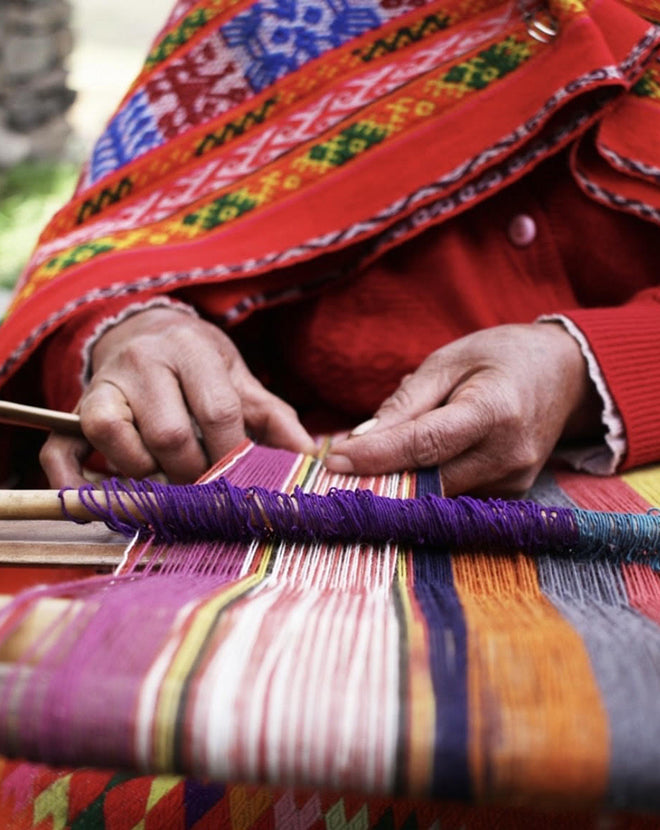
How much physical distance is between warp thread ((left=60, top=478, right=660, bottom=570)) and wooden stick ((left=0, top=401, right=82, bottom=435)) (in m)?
0.19

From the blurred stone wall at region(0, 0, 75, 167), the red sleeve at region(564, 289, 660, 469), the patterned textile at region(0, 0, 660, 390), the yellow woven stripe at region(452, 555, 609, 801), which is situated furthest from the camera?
the blurred stone wall at region(0, 0, 75, 167)

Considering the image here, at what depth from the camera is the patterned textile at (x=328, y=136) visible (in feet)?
3.05

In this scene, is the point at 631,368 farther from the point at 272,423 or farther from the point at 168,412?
the point at 168,412

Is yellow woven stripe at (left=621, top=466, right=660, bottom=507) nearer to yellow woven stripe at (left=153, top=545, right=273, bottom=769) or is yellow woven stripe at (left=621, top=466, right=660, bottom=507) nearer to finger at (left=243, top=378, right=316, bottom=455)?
finger at (left=243, top=378, right=316, bottom=455)

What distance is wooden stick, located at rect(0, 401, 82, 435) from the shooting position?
710 mm

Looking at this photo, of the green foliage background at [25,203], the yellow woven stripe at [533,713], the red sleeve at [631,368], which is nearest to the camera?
the yellow woven stripe at [533,713]

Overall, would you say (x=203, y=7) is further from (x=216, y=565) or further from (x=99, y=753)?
(x=99, y=753)

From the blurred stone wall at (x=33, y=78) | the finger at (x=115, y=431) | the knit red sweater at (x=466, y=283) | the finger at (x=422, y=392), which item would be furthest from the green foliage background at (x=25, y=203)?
the finger at (x=422, y=392)

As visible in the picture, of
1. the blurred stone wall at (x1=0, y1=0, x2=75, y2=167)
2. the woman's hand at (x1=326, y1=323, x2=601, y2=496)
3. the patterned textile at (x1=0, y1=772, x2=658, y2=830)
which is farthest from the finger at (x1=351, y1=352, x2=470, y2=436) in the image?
the blurred stone wall at (x1=0, y1=0, x2=75, y2=167)

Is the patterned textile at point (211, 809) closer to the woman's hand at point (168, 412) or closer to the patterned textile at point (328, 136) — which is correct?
the woman's hand at point (168, 412)

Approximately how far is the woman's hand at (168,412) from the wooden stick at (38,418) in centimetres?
2

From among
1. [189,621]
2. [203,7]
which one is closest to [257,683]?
[189,621]

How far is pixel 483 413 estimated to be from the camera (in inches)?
28.2

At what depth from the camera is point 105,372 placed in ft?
2.72
